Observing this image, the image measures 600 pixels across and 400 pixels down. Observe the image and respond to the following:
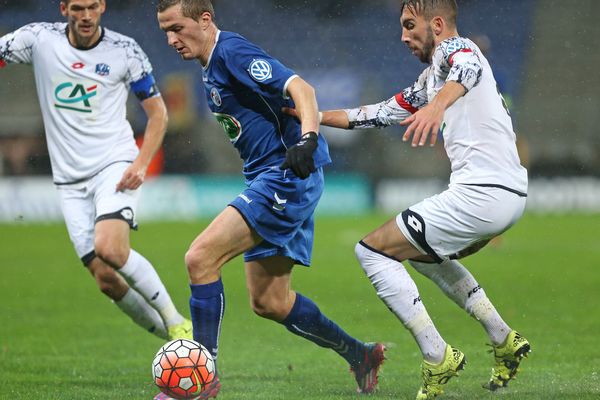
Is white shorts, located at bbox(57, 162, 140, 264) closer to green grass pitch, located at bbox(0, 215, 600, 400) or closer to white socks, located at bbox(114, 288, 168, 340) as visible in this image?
white socks, located at bbox(114, 288, 168, 340)

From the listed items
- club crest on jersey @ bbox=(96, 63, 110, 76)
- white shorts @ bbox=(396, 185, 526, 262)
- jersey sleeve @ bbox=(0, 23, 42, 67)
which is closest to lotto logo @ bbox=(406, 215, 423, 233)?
white shorts @ bbox=(396, 185, 526, 262)

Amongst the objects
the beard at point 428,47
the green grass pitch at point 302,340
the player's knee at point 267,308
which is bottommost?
the green grass pitch at point 302,340

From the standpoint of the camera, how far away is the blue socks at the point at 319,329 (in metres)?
5.82

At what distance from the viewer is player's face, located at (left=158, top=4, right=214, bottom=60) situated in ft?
17.2

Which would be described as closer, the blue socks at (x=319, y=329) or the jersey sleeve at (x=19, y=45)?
the blue socks at (x=319, y=329)

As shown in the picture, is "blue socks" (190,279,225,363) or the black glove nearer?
the black glove

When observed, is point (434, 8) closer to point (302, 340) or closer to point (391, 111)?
point (391, 111)

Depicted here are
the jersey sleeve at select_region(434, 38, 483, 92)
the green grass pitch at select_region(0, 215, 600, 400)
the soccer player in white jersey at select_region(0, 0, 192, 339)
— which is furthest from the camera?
the soccer player in white jersey at select_region(0, 0, 192, 339)

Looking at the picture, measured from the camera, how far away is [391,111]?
5.65m

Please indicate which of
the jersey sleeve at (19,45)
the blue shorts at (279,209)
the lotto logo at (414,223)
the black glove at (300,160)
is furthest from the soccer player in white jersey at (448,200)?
the jersey sleeve at (19,45)

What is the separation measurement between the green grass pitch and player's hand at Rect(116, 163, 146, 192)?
1206 mm

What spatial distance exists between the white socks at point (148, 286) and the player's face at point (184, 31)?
1802 millimetres

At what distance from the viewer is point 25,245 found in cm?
1584

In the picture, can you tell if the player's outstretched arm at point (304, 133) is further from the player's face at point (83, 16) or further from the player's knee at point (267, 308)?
the player's face at point (83, 16)
